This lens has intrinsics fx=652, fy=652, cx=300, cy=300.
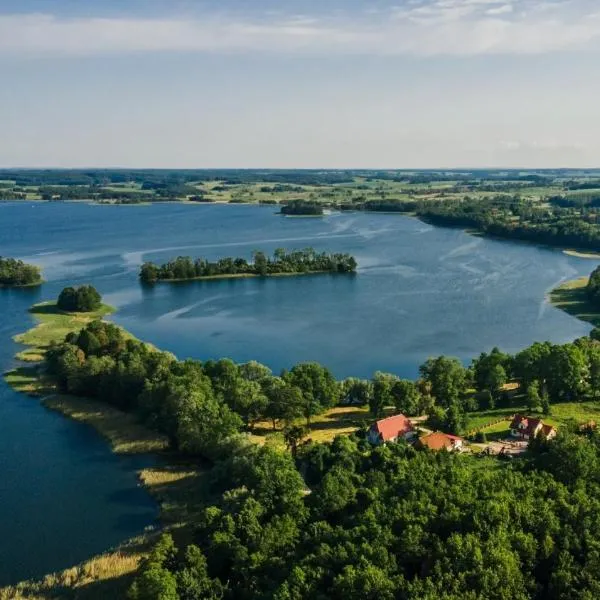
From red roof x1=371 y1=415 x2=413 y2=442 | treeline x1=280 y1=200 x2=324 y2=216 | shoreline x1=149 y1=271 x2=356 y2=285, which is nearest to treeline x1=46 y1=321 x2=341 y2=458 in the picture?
red roof x1=371 y1=415 x2=413 y2=442

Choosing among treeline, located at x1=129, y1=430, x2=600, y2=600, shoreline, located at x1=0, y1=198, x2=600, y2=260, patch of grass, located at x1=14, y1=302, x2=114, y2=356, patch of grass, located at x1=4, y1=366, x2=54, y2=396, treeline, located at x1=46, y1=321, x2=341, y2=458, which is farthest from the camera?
shoreline, located at x1=0, y1=198, x2=600, y2=260

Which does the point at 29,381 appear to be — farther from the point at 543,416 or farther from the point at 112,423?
the point at 543,416

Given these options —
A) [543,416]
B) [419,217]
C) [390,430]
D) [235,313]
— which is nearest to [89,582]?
[390,430]

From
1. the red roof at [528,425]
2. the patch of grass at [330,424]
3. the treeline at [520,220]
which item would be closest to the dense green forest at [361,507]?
the patch of grass at [330,424]

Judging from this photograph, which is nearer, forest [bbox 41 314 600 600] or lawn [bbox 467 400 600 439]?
forest [bbox 41 314 600 600]

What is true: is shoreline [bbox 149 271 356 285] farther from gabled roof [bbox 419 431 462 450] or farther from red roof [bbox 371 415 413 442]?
gabled roof [bbox 419 431 462 450]

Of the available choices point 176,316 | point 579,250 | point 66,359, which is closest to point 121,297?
point 176,316

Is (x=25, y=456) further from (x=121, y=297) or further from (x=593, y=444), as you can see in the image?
(x=121, y=297)
